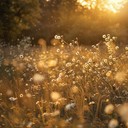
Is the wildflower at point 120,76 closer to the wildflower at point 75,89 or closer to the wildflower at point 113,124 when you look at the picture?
the wildflower at point 75,89

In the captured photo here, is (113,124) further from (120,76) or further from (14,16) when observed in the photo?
(14,16)

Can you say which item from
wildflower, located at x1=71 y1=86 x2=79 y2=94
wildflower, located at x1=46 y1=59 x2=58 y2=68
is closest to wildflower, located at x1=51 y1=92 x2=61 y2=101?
wildflower, located at x1=71 y1=86 x2=79 y2=94

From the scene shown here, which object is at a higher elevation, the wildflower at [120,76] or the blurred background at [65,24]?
the blurred background at [65,24]

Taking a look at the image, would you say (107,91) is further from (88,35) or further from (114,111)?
(88,35)

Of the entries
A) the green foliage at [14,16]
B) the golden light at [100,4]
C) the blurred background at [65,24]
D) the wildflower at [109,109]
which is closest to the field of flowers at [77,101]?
the wildflower at [109,109]

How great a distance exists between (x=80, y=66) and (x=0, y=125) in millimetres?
2820

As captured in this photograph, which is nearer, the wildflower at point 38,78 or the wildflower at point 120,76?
the wildflower at point 120,76

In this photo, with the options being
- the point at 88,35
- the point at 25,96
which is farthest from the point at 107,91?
the point at 88,35

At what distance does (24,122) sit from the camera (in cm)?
591

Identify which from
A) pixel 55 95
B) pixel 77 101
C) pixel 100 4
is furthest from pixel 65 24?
pixel 77 101

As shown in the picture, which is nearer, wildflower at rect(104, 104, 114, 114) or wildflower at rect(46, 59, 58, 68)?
wildflower at rect(104, 104, 114, 114)

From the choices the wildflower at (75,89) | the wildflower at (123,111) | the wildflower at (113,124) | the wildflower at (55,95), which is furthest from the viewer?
the wildflower at (55,95)

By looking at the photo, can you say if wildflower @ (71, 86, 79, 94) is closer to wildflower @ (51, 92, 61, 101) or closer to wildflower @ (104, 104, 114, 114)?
wildflower @ (51, 92, 61, 101)

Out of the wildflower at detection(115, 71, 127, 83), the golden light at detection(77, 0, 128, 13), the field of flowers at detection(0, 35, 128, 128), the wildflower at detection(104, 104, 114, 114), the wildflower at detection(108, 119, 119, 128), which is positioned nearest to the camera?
the wildflower at detection(108, 119, 119, 128)
